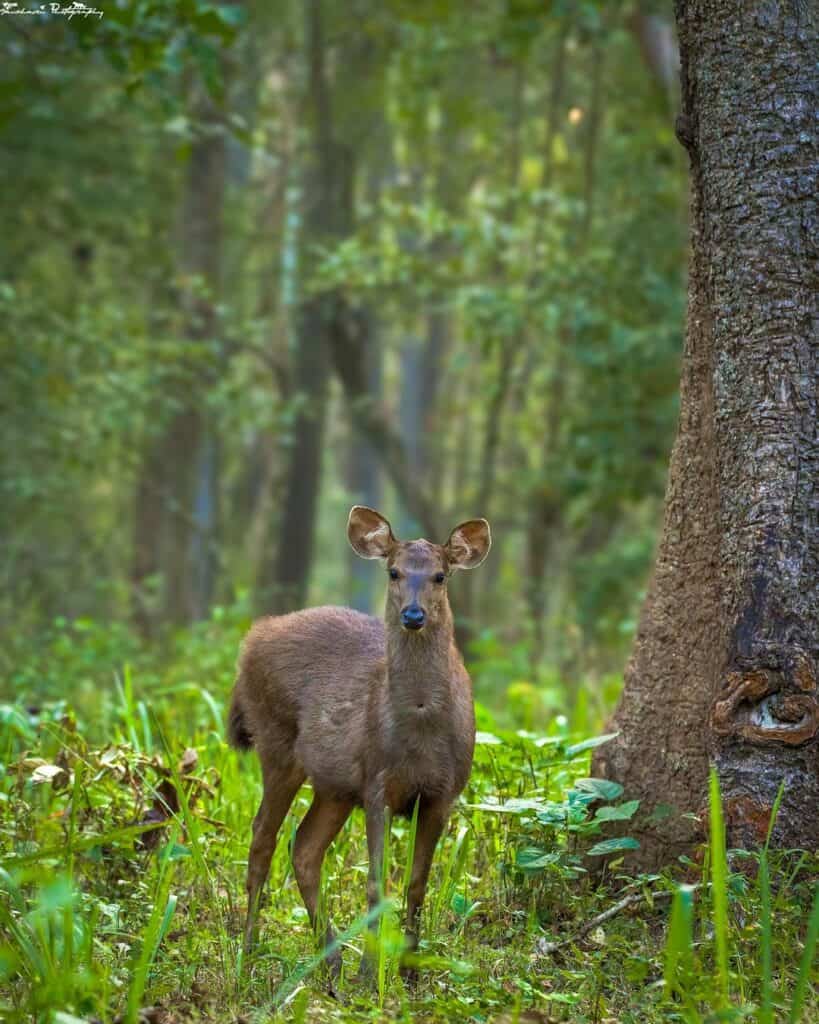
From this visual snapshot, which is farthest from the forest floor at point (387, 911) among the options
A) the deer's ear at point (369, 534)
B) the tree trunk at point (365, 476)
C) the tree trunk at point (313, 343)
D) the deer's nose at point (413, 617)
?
the tree trunk at point (365, 476)

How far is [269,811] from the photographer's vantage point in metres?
6.12

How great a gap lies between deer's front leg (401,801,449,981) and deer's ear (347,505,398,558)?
1.16 metres

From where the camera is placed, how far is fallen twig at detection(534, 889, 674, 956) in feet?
16.9

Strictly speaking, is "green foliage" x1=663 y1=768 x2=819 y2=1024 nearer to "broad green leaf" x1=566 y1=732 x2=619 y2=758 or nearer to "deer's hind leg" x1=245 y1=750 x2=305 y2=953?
"broad green leaf" x1=566 y1=732 x2=619 y2=758

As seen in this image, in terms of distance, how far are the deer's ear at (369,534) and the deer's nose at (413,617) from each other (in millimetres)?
539

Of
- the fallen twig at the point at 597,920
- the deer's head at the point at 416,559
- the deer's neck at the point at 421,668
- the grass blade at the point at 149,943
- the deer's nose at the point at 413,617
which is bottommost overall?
the fallen twig at the point at 597,920

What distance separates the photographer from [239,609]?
11.5 meters

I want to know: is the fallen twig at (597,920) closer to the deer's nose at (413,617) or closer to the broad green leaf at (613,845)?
the broad green leaf at (613,845)

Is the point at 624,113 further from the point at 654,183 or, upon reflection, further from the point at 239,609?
the point at 239,609

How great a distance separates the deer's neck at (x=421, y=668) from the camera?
222 inches

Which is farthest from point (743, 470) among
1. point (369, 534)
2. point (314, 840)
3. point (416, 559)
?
point (314, 840)

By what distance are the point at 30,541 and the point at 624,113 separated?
8.68m

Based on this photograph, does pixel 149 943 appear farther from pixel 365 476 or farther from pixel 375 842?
pixel 365 476

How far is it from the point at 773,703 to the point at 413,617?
1.35 meters
